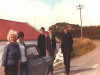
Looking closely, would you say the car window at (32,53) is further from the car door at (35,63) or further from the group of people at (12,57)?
the group of people at (12,57)

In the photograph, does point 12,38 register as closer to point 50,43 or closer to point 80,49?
point 50,43

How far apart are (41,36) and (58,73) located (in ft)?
6.58

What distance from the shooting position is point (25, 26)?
61000mm

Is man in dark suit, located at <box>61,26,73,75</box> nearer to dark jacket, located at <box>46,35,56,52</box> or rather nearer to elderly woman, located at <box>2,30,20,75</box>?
dark jacket, located at <box>46,35,56,52</box>

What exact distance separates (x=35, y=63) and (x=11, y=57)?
59.7 inches

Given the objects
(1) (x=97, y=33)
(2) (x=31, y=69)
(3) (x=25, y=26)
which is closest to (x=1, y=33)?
(3) (x=25, y=26)

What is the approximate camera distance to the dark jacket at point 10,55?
5.41 meters

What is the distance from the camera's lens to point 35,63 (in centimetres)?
687

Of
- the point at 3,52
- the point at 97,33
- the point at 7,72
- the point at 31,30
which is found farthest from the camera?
the point at 97,33

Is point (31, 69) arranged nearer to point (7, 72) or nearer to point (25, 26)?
point (7, 72)

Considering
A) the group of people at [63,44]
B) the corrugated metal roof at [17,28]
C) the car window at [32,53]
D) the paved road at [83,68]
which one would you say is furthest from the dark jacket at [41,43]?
the corrugated metal roof at [17,28]

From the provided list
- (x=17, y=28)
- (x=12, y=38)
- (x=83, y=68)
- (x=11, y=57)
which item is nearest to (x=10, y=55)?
(x=11, y=57)

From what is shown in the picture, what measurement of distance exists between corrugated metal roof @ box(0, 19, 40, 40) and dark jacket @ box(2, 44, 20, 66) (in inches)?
1830

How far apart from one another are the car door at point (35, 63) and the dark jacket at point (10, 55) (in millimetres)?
968
